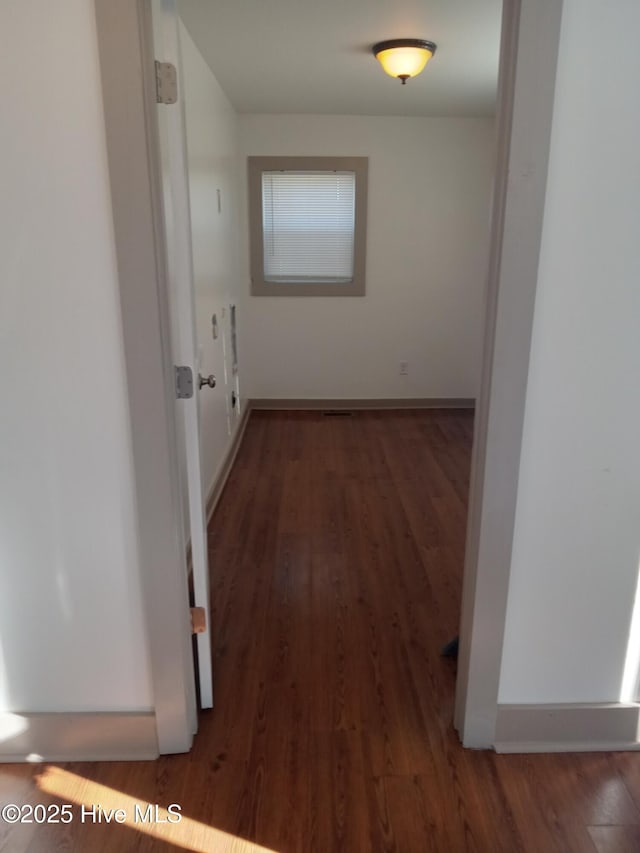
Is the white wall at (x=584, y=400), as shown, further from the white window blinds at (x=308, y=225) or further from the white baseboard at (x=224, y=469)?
the white window blinds at (x=308, y=225)

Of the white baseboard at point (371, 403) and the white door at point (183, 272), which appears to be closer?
the white door at point (183, 272)

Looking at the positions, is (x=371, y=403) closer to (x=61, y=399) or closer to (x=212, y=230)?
(x=212, y=230)

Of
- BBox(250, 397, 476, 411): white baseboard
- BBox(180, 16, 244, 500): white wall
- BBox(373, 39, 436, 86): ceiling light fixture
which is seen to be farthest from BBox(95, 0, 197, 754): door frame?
BBox(250, 397, 476, 411): white baseboard

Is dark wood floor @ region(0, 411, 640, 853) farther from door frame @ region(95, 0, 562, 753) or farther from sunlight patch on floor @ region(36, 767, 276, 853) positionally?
door frame @ region(95, 0, 562, 753)

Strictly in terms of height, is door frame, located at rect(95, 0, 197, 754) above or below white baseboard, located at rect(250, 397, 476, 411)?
above

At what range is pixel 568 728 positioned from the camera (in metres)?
1.86

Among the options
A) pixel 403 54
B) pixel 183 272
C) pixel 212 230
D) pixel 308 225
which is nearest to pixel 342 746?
pixel 183 272

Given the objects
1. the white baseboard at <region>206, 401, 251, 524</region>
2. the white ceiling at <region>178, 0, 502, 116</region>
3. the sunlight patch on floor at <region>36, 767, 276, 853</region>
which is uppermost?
the white ceiling at <region>178, 0, 502, 116</region>

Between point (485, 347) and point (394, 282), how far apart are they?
371cm

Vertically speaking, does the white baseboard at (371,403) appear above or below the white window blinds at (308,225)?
below

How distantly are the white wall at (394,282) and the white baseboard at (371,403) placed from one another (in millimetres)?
49

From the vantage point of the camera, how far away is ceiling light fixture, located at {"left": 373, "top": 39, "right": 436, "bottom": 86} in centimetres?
297

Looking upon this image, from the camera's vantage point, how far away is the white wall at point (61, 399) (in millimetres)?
→ 1385

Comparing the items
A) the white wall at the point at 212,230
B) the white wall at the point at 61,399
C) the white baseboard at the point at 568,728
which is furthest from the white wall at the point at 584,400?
the white wall at the point at 212,230
